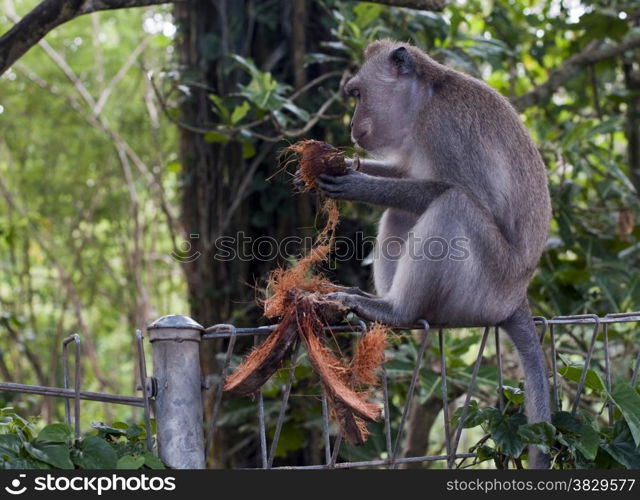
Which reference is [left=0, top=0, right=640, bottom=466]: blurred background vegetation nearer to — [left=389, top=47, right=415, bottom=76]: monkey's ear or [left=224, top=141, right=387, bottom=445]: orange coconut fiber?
[left=389, top=47, right=415, bottom=76]: monkey's ear

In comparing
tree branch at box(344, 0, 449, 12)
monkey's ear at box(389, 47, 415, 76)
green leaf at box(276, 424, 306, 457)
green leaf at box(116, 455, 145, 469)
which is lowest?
green leaf at box(276, 424, 306, 457)

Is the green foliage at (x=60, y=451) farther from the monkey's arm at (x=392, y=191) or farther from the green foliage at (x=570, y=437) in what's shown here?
the monkey's arm at (x=392, y=191)

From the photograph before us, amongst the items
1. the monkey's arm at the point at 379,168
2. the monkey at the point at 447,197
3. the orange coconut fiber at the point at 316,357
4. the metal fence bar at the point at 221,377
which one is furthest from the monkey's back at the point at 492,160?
the metal fence bar at the point at 221,377

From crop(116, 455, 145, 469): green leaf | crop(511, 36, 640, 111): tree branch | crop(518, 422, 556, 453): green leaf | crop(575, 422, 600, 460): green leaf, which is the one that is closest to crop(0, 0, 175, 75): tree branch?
crop(116, 455, 145, 469): green leaf

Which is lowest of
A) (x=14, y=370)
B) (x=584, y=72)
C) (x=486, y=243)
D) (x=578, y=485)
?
(x=14, y=370)

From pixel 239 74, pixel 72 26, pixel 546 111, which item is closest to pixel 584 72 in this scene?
pixel 546 111

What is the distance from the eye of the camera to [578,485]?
2686 mm

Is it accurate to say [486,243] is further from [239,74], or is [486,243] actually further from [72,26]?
[72,26]

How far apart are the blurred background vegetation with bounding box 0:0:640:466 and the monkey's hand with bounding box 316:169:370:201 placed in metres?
0.82

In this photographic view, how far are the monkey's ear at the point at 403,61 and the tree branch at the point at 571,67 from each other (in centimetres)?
215

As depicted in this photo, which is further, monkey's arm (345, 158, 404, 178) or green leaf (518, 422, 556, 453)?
monkey's arm (345, 158, 404, 178)

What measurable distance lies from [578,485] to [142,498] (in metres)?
1.38

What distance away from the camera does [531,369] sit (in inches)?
130

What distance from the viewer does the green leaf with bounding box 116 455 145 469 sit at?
235cm
